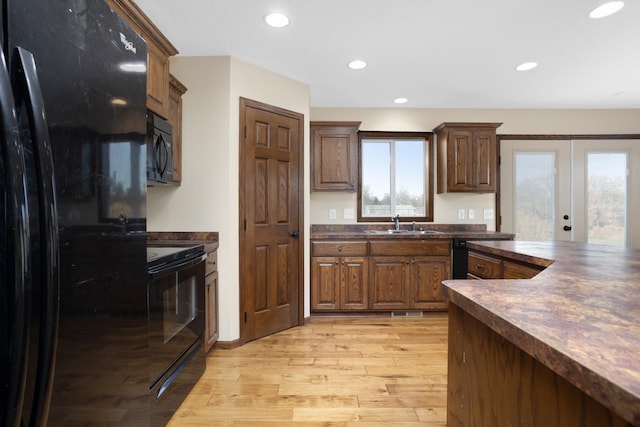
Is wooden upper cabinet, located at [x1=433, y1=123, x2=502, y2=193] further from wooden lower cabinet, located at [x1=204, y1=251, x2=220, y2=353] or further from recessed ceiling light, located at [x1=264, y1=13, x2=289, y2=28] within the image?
wooden lower cabinet, located at [x1=204, y1=251, x2=220, y2=353]

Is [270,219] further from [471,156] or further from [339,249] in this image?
[471,156]

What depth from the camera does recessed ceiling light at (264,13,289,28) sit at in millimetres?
1974

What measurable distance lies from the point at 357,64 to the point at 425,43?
602 mm

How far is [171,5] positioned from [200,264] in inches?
66.7

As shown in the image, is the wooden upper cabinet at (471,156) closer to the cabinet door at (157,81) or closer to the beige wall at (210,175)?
the beige wall at (210,175)

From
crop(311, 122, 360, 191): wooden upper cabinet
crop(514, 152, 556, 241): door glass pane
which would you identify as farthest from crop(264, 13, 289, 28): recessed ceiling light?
crop(514, 152, 556, 241): door glass pane

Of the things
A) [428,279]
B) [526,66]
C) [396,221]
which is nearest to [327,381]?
[428,279]

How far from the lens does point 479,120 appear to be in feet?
12.5

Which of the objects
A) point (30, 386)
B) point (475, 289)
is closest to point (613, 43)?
point (475, 289)

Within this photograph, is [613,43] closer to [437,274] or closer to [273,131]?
[437,274]

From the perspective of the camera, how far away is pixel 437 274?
3.17m

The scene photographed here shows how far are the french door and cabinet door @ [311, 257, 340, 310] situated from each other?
2429 millimetres

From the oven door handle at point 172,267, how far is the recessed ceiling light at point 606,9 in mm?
3044

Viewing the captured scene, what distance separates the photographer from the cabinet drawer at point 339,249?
10.2 ft
